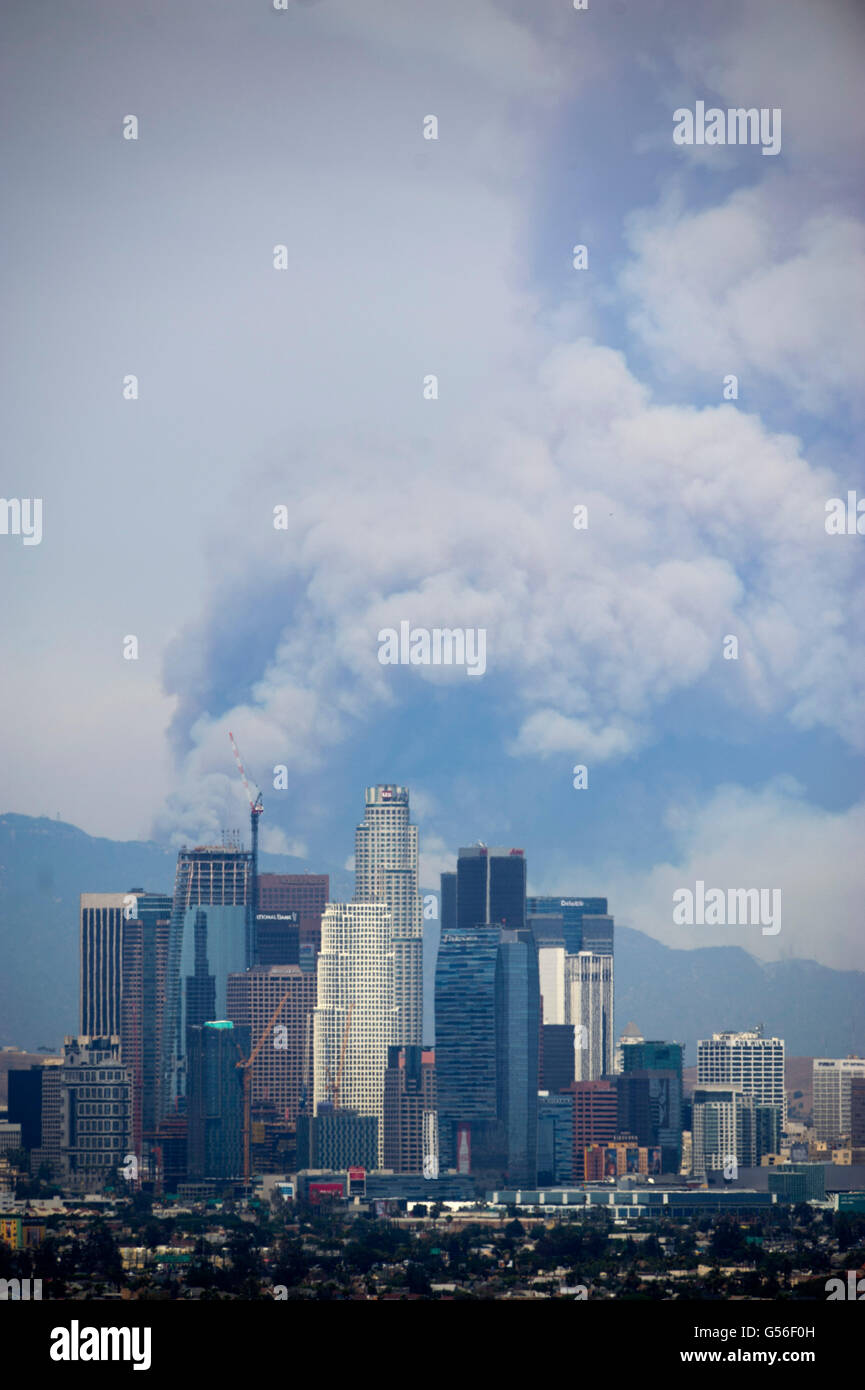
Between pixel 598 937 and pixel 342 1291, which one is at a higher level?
pixel 598 937

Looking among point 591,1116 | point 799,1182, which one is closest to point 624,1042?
point 591,1116

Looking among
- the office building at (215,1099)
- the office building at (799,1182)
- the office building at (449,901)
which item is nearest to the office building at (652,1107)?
the office building at (799,1182)

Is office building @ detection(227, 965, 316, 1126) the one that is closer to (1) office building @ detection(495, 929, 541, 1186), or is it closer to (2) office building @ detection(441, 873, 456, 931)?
(2) office building @ detection(441, 873, 456, 931)

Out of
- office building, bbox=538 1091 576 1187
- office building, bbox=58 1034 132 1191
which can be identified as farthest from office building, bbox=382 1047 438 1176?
office building, bbox=58 1034 132 1191

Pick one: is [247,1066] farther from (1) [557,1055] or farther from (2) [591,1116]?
(2) [591,1116]
